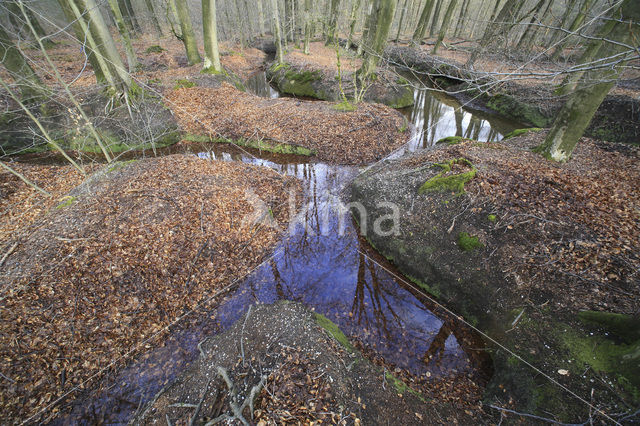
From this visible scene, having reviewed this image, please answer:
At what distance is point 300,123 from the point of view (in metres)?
10.8

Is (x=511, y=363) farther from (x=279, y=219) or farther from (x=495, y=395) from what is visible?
(x=279, y=219)

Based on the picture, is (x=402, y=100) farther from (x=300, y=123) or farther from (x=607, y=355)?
(x=607, y=355)

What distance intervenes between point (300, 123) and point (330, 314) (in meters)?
8.17

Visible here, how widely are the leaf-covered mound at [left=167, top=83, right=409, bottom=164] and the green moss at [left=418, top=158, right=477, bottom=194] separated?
360 centimetres

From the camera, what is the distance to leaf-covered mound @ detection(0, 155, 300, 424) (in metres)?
3.89

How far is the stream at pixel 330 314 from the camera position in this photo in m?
4.14

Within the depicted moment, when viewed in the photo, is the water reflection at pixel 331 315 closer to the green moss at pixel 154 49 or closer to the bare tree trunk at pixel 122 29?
the bare tree trunk at pixel 122 29

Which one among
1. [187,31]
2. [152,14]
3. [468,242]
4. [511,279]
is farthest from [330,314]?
[152,14]

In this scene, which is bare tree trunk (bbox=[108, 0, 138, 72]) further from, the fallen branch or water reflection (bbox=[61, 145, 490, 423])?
water reflection (bbox=[61, 145, 490, 423])

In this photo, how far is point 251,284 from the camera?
18.5 feet

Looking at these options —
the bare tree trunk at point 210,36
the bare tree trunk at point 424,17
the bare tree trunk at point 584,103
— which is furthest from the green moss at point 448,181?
the bare tree trunk at point 424,17

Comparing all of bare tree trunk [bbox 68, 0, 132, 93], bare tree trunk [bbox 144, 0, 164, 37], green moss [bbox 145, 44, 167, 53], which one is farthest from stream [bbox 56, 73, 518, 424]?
bare tree trunk [bbox 144, 0, 164, 37]

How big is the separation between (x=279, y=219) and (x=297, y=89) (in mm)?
11891

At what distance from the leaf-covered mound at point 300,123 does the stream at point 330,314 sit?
298 centimetres
